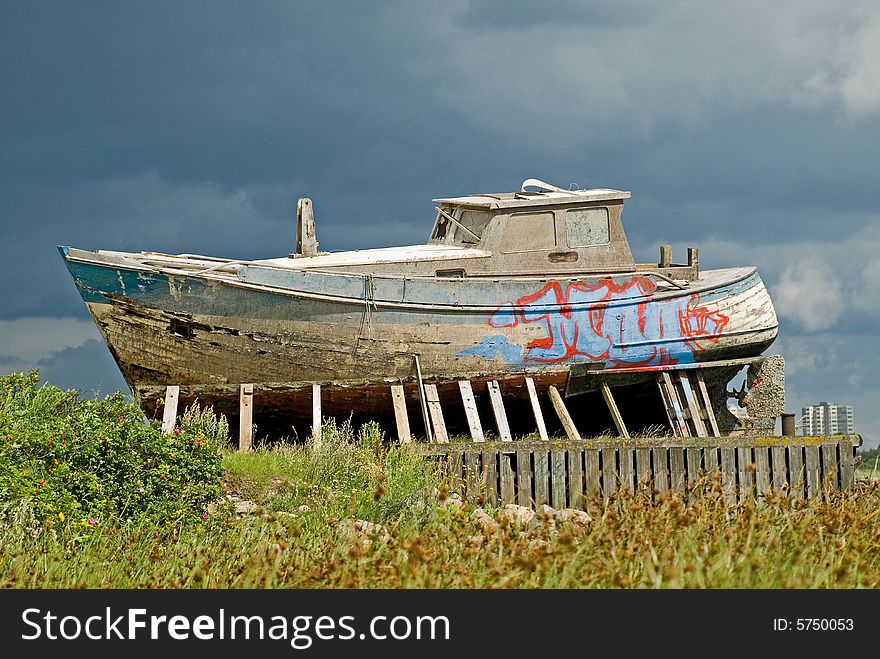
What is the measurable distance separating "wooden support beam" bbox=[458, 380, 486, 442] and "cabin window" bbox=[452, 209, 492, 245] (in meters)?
2.66

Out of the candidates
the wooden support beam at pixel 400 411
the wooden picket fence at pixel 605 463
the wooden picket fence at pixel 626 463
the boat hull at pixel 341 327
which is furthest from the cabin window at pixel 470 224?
the wooden picket fence at pixel 605 463

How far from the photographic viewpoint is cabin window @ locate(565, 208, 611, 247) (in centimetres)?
1944

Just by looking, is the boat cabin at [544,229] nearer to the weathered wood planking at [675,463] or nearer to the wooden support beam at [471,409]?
the wooden support beam at [471,409]

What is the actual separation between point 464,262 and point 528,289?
1.15 metres

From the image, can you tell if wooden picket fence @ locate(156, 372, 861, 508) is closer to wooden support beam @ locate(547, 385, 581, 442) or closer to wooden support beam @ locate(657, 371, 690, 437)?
wooden support beam @ locate(547, 385, 581, 442)

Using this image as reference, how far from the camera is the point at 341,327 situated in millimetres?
17391

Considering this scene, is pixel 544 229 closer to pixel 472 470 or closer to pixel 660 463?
pixel 660 463

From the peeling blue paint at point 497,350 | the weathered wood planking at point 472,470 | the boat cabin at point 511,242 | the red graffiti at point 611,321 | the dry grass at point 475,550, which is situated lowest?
the dry grass at point 475,550

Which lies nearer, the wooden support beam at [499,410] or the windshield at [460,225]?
the wooden support beam at [499,410]

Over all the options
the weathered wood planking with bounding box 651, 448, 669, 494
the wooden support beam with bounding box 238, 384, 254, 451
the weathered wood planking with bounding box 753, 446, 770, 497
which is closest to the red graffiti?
the wooden support beam with bounding box 238, 384, 254, 451

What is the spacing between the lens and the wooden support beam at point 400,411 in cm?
1708

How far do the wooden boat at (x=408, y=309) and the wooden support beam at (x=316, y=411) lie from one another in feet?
0.65

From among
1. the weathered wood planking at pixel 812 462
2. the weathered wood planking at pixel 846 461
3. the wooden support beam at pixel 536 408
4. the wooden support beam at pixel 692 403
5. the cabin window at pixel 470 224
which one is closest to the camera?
the weathered wood planking at pixel 812 462

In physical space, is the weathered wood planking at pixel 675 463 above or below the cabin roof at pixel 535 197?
below
